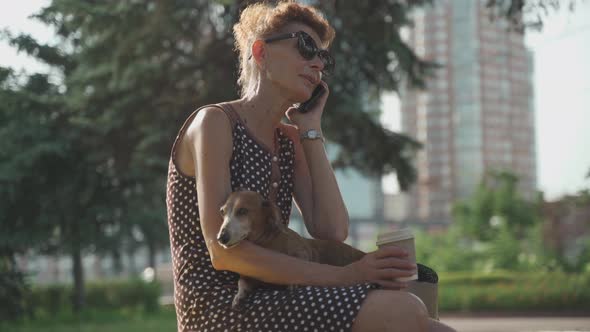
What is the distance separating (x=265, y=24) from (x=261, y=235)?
764 millimetres

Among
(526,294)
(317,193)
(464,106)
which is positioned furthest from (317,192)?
(464,106)

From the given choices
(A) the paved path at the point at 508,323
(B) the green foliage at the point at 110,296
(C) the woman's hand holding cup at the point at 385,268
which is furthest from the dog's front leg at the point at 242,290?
(B) the green foliage at the point at 110,296

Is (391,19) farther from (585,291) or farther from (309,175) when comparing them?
(309,175)

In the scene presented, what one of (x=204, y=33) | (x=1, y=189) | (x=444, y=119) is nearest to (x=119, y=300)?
(x=1, y=189)

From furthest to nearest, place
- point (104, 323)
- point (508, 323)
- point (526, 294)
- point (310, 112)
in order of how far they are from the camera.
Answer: point (526, 294)
point (104, 323)
point (508, 323)
point (310, 112)

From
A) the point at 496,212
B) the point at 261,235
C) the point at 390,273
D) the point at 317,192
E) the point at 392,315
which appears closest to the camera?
the point at 392,315

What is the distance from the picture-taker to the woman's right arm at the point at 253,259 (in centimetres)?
254

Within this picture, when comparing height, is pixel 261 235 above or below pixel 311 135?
below

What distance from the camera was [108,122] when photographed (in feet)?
47.0

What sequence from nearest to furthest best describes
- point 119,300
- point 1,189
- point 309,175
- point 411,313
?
1. point 411,313
2. point 309,175
3. point 1,189
4. point 119,300

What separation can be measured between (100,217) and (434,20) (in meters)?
86.3

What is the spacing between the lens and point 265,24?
295 cm

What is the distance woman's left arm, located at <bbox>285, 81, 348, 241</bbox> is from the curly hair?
29cm

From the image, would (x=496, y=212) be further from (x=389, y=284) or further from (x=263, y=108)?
(x=389, y=284)
